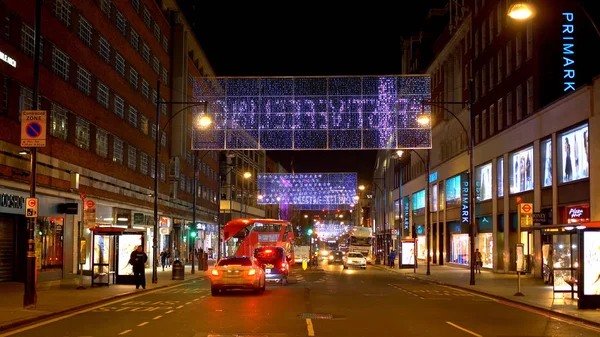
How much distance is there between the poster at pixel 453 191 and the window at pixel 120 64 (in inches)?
1118

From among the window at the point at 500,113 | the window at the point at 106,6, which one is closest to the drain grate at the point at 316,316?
the window at the point at 106,6

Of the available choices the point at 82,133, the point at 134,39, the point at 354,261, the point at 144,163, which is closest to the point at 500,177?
the point at 354,261

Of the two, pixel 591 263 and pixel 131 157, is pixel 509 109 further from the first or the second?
pixel 591 263

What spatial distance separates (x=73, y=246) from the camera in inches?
1491

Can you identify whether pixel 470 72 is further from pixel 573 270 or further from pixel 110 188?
pixel 573 270

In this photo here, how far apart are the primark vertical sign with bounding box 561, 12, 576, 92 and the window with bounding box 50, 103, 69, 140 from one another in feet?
87.2

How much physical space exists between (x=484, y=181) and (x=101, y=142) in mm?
27224

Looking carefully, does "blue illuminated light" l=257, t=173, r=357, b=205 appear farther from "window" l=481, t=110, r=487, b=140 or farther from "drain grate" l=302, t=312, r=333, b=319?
"drain grate" l=302, t=312, r=333, b=319

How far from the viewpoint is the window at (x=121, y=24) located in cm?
4556

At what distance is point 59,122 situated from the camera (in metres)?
35.4

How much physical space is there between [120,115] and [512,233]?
26178mm

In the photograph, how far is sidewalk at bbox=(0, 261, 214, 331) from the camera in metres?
19.0

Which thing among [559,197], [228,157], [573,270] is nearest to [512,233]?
[559,197]

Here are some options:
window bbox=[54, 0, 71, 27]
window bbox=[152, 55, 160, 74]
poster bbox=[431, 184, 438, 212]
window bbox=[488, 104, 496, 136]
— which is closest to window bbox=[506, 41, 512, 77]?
window bbox=[488, 104, 496, 136]
